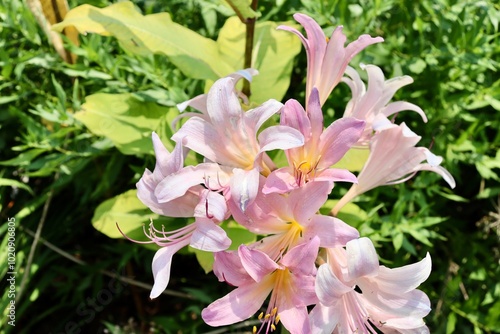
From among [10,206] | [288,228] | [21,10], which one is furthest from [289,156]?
[10,206]

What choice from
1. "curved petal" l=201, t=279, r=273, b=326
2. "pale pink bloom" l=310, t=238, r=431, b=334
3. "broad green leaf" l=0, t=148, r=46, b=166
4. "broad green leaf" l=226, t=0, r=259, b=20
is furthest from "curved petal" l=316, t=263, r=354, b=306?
"broad green leaf" l=0, t=148, r=46, b=166

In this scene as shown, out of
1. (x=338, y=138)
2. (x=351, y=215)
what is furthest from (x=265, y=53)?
(x=338, y=138)

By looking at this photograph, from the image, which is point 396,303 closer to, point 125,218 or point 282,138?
point 282,138

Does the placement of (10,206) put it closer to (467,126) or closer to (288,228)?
(288,228)

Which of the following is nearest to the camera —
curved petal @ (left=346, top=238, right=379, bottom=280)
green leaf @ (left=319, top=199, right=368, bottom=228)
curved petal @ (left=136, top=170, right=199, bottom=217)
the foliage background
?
curved petal @ (left=346, top=238, right=379, bottom=280)

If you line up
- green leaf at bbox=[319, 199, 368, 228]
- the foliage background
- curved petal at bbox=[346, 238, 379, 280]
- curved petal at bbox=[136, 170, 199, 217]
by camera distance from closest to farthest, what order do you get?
curved petal at bbox=[346, 238, 379, 280]
curved petal at bbox=[136, 170, 199, 217]
green leaf at bbox=[319, 199, 368, 228]
the foliage background

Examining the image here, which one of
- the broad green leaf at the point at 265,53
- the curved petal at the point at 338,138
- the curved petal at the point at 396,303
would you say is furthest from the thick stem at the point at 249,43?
the curved petal at the point at 396,303

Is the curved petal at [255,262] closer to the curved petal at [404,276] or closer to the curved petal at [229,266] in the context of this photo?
the curved petal at [229,266]

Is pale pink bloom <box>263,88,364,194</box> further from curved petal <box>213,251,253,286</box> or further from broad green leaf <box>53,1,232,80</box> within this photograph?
broad green leaf <box>53,1,232,80</box>
